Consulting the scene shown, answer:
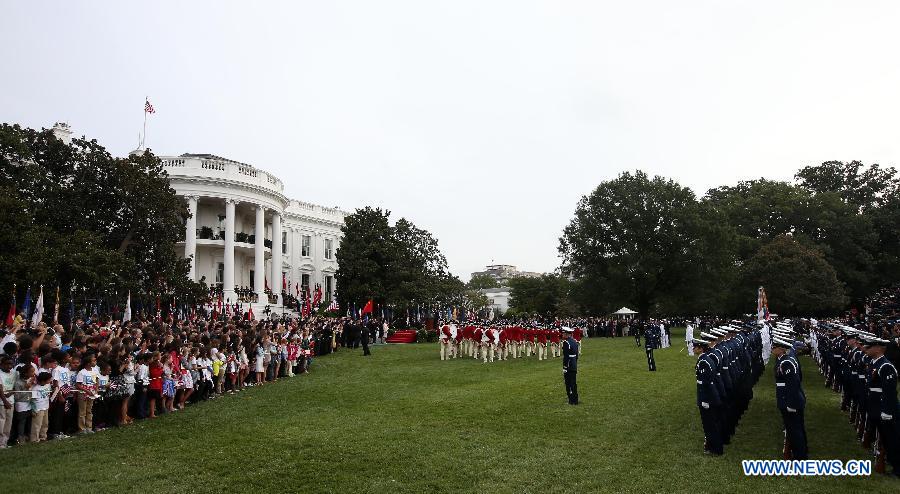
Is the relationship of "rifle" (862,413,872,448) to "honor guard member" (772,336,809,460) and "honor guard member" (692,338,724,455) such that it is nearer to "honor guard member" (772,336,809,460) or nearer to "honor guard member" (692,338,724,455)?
"honor guard member" (772,336,809,460)

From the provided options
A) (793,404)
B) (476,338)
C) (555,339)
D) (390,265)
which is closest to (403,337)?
(390,265)

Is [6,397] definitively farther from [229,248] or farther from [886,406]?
[229,248]

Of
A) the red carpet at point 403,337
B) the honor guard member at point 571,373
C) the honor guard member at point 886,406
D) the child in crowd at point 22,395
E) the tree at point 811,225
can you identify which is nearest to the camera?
the honor guard member at point 886,406

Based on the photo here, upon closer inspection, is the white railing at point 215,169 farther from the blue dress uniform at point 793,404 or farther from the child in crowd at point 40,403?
the blue dress uniform at point 793,404

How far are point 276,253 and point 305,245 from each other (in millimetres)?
12192

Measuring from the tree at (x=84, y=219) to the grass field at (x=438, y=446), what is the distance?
11548 millimetres

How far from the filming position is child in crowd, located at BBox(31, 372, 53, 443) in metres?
10.1

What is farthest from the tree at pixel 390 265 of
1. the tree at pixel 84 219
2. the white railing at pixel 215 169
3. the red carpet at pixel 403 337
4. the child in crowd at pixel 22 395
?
the child in crowd at pixel 22 395

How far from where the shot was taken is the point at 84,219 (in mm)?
27031

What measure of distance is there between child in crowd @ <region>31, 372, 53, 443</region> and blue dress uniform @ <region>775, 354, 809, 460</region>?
39.1 feet

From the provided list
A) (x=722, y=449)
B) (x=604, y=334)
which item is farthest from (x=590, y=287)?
(x=722, y=449)

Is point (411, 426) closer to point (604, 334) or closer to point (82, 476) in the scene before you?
point (82, 476)

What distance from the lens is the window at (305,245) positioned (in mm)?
59000

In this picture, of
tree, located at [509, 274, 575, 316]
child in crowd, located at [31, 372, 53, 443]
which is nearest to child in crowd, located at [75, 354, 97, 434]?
child in crowd, located at [31, 372, 53, 443]
